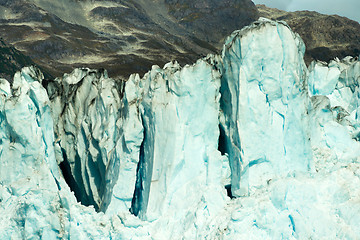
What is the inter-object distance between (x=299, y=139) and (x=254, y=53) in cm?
372

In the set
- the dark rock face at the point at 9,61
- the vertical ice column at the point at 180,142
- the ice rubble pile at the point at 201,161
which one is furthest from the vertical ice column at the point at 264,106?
the dark rock face at the point at 9,61

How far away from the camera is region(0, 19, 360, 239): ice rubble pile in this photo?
17.4m

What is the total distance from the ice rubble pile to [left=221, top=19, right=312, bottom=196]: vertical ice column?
1.5 inches

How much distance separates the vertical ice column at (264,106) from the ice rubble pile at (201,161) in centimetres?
4

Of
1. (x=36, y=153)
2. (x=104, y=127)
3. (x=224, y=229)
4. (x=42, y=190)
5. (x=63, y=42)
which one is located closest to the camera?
(x=224, y=229)

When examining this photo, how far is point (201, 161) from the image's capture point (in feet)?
62.2

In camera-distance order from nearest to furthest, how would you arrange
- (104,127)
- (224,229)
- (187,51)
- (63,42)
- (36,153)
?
(224,229) → (36,153) → (104,127) → (63,42) → (187,51)

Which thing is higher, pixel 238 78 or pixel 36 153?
pixel 238 78

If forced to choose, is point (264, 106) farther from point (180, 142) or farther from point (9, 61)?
point (9, 61)

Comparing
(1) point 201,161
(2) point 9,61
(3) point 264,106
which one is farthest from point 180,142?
(2) point 9,61

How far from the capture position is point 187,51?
199250mm

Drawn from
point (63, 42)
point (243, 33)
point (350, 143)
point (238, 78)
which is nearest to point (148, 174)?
point (238, 78)

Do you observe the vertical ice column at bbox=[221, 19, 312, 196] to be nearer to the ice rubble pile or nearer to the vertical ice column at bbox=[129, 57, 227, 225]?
the ice rubble pile

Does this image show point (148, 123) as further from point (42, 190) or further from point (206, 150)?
point (42, 190)
